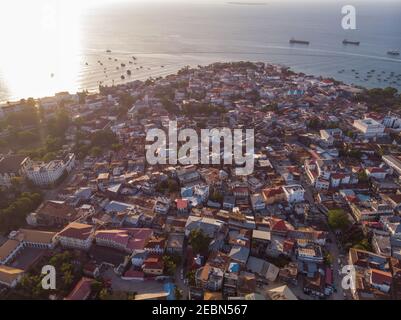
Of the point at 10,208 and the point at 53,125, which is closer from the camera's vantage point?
the point at 10,208

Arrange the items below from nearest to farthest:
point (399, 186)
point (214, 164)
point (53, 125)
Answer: point (399, 186), point (214, 164), point (53, 125)

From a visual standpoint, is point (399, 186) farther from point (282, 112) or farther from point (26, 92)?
point (26, 92)

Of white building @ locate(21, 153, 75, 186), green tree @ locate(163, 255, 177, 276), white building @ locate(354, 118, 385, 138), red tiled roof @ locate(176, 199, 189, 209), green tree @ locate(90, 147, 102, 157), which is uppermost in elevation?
white building @ locate(354, 118, 385, 138)

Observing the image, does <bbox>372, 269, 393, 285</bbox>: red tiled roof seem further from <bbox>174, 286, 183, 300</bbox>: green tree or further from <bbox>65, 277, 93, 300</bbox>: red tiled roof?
<bbox>65, 277, 93, 300</bbox>: red tiled roof

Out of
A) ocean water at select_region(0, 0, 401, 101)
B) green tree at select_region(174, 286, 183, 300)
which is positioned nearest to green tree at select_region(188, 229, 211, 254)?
green tree at select_region(174, 286, 183, 300)

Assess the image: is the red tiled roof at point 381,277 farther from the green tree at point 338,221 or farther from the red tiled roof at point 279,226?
the red tiled roof at point 279,226

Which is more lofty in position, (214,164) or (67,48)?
(67,48)
